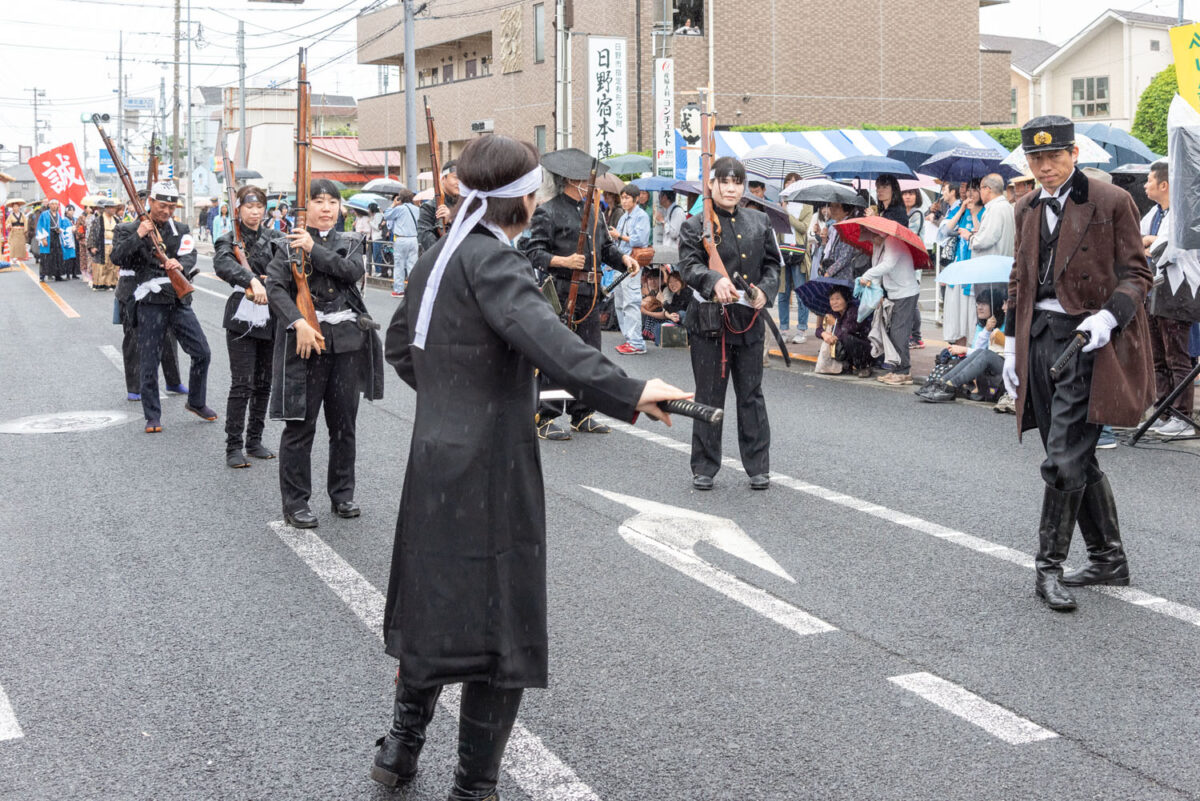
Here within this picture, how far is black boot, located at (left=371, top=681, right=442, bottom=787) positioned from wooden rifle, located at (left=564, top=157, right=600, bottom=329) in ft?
18.9

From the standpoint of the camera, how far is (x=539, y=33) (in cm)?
3731

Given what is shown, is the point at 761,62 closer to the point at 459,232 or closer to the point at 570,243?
the point at 570,243

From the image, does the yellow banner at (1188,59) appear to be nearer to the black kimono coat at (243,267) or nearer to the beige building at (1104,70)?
the black kimono coat at (243,267)

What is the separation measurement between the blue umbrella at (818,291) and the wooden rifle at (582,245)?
13.3ft

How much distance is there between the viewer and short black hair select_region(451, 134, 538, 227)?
10.9ft

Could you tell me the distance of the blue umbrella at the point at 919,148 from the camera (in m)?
17.4

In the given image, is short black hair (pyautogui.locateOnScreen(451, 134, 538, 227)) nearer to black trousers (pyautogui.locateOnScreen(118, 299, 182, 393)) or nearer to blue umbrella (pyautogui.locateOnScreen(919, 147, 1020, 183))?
black trousers (pyautogui.locateOnScreen(118, 299, 182, 393))

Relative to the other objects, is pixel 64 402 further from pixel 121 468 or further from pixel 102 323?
pixel 102 323

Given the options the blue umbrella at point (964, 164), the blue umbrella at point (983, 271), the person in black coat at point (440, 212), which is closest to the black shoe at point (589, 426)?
the person in black coat at point (440, 212)

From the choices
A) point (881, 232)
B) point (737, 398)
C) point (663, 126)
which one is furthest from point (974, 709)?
point (663, 126)

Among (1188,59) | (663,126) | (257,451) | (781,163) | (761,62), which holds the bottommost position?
(257,451)

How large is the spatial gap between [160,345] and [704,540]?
5.58 metres

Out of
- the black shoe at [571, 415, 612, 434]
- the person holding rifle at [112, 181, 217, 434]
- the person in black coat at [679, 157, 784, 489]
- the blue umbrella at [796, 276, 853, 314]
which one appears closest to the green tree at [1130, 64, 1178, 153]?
the blue umbrella at [796, 276, 853, 314]

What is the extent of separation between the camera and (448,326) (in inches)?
131
